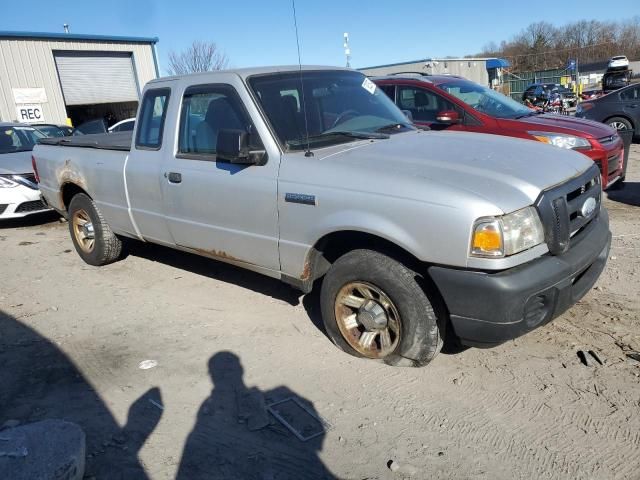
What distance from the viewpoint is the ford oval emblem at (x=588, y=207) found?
3256 millimetres

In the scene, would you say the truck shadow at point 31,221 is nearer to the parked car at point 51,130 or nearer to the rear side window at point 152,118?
the parked car at point 51,130

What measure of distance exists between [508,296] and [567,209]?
70cm

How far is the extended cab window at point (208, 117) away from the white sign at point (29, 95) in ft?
56.4

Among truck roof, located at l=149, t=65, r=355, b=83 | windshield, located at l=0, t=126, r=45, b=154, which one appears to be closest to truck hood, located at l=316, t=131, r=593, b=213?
truck roof, located at l=149, t=65, r=355, b=83

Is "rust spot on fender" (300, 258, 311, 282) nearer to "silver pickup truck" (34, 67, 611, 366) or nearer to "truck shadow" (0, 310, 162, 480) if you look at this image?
"silver pickup truck" (34, 67, 611, 366)

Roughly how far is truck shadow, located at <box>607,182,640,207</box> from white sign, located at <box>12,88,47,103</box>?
18.7 metres

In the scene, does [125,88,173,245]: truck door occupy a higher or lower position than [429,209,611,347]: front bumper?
higher

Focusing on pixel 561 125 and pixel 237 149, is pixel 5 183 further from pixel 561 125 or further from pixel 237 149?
pixel 561 125

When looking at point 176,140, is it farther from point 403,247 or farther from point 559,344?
point 559,344

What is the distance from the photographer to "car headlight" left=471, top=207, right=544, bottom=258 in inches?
107

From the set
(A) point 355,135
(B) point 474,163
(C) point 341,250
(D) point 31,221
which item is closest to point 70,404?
(C) point 341,250

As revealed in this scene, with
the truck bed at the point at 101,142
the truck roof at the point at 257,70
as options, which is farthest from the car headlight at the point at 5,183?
the truck roof at the point at 257,70

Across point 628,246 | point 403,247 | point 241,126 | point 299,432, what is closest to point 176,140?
point 241,126

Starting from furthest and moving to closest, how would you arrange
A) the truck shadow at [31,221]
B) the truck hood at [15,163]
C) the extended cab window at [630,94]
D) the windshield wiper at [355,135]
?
1. the extended cab window at [630,94]
2. the truck shadow at [31,221]
3. the truck hood at [15,163]
4. the windshield wiper at [355,135]
